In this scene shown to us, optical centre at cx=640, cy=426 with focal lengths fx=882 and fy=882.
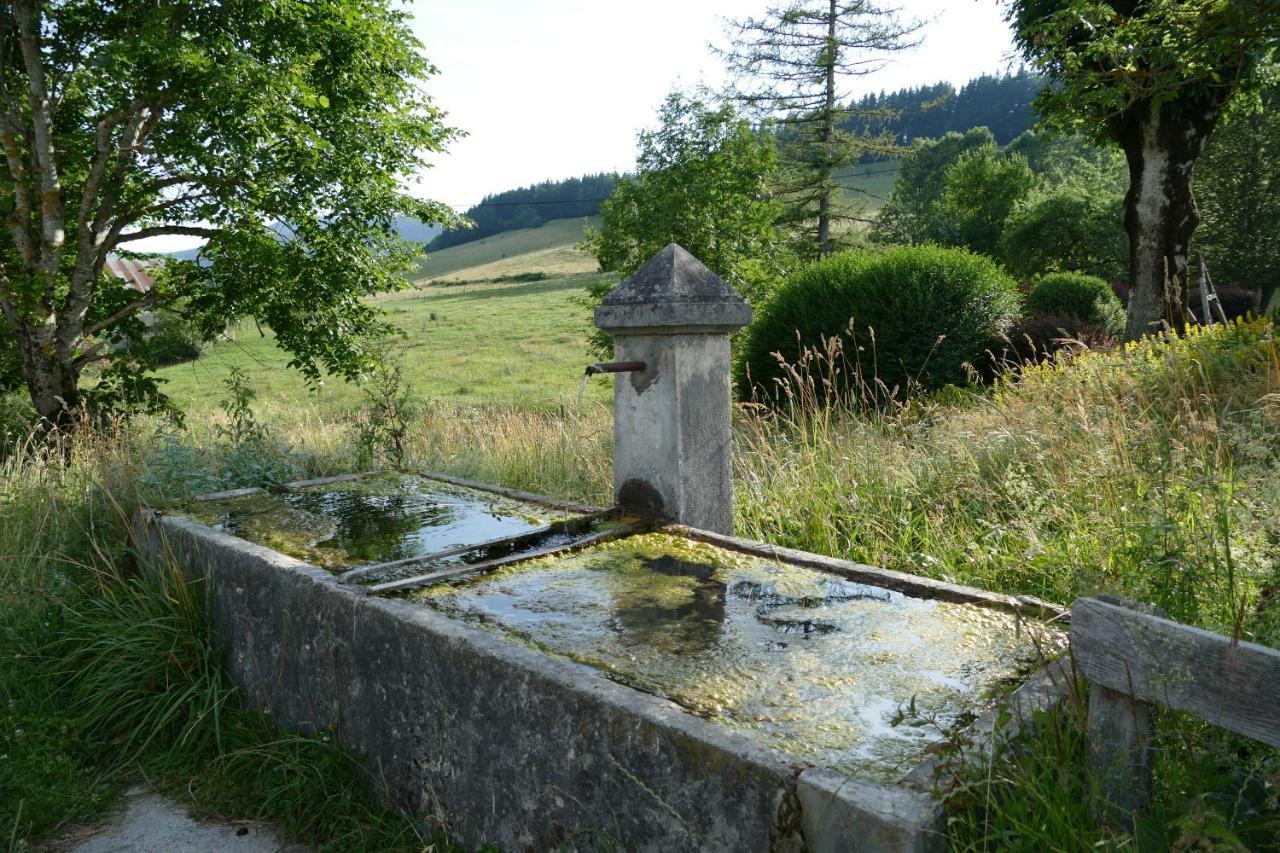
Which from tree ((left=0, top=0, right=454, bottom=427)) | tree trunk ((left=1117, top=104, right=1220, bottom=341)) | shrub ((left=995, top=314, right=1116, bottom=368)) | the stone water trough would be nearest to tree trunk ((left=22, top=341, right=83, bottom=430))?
tree ((left=0, top=0, right=454, bottom=427))

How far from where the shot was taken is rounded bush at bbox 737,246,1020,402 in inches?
392

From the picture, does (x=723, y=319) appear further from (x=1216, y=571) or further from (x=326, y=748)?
(x=326, y=748)

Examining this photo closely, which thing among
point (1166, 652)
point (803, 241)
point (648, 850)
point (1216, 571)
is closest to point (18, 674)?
point (648, 850)

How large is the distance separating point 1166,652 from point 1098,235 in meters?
32.8

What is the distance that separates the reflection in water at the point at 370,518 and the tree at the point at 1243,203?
29818 millimetres

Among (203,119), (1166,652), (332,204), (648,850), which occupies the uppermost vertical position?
(203,119)

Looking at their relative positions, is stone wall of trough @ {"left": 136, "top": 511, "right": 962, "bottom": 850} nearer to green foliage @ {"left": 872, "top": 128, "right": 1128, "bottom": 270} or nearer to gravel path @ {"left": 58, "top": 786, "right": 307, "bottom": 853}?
gravel path @ {"left": 58, "top": 786, "right": 307, "bottom": 853}

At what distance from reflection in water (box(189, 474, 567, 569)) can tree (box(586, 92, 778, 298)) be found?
953 cm

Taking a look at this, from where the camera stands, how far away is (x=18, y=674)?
405 cm

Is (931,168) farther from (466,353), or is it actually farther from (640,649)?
(640,649)

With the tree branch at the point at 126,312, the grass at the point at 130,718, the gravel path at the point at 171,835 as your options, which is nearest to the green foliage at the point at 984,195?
the tree branch at the point at 126,312

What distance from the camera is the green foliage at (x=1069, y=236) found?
97.8 feet

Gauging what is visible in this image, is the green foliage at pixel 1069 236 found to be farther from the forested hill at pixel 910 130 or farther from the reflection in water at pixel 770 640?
the forested hill at pixel 910 130

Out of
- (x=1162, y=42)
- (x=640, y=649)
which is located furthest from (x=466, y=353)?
(x=640, y=649)
